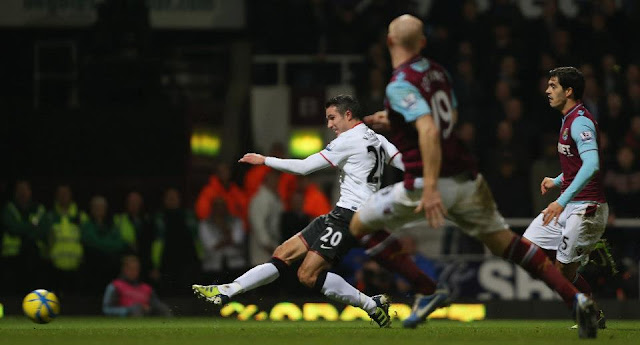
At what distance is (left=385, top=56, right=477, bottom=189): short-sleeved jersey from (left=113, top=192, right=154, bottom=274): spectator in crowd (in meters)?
7.65

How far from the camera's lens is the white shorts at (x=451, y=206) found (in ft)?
29.2

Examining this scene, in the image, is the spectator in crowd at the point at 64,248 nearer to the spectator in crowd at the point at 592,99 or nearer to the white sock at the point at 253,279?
the white sock at the point at 253,279

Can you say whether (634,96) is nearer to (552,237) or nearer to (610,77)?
(610,77)

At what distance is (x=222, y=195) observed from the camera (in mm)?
16578

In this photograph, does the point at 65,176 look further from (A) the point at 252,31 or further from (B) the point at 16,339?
(B) the point at 16,339

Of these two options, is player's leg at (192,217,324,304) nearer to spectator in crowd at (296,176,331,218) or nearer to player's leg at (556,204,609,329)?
player's leg at (556,204,609,329)

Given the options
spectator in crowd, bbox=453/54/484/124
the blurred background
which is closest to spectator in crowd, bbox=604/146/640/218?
the blurred background

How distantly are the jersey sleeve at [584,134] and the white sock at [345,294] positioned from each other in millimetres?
2163

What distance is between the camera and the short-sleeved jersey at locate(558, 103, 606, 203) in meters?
10.0

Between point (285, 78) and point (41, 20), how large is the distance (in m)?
3.62

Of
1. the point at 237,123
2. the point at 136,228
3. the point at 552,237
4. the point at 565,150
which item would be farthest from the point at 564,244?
the point at 237,123

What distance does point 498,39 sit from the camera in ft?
57.9

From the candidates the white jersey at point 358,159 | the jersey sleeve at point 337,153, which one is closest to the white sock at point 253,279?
the white jersey at point 358,159

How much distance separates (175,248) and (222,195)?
988mm
